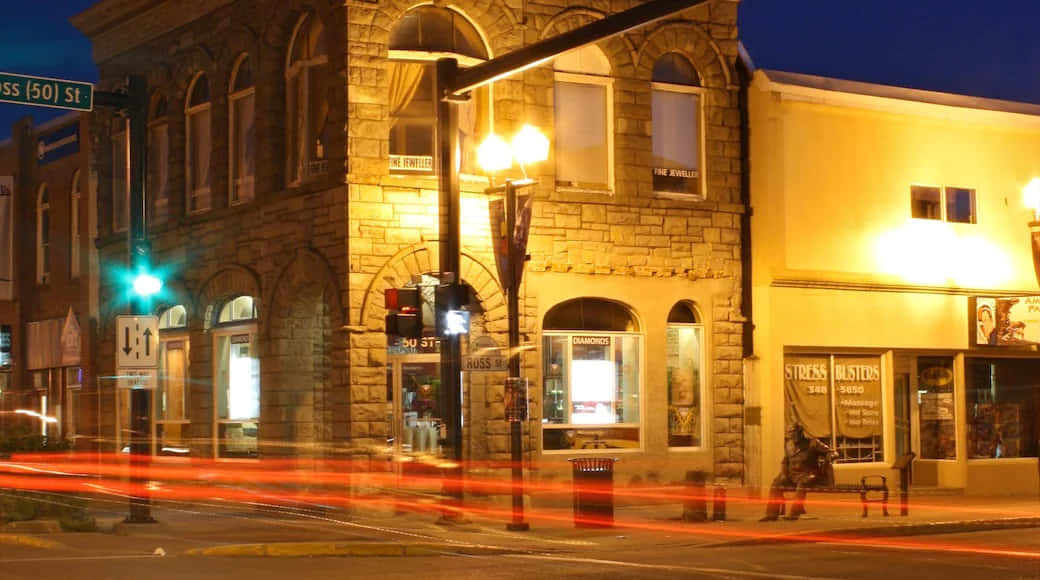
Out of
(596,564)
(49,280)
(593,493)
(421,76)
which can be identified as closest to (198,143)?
(421,76)

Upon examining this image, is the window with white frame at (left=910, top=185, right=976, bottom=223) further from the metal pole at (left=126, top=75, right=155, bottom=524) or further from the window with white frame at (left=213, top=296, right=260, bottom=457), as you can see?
the metal pole at (left=126, top=75, right=155, bottom=524)

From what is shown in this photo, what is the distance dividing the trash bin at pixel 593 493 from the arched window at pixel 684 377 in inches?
184

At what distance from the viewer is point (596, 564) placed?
16.6 m

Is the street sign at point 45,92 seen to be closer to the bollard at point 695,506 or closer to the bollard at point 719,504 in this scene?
the bollard at point 695,506

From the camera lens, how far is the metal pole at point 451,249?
20094 mm

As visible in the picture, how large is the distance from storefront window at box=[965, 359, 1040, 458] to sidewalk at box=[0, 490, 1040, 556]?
9.54ft

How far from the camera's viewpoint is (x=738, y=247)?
1049 inches

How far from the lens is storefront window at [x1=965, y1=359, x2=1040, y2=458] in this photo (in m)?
28.8

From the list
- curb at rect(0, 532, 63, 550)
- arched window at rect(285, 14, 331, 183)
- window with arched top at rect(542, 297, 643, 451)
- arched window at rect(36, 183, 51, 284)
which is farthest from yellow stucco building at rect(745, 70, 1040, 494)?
arched window at rect(36, 183, 51, 284)

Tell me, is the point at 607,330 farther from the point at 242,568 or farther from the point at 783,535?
the point at 242,568

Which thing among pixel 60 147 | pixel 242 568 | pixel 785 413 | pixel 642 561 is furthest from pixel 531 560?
pixel 60 147

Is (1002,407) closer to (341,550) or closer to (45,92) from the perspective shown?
(341,550)

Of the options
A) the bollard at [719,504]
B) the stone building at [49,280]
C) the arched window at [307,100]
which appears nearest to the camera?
the bollard at [719,504]

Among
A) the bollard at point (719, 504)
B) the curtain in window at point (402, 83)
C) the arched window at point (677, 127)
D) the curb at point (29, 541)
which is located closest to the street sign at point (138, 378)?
the curb at point (29, 541)
